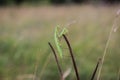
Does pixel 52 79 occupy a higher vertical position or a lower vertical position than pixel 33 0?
higher

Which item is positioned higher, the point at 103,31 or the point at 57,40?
the point at 57,40

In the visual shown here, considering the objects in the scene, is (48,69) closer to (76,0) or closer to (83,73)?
(83,73)

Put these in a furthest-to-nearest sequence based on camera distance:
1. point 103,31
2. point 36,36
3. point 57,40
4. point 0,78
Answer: point 36,36, point 103,31, point 0,78, point 57,40

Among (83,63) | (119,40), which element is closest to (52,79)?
(83,63)

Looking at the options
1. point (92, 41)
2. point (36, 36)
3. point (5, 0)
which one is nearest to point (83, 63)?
point (92, 41)

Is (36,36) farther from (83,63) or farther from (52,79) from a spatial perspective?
(52,79)

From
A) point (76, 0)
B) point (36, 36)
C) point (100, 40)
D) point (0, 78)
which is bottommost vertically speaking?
point (76, 0)

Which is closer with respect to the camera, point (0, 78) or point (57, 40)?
point (57, 40)

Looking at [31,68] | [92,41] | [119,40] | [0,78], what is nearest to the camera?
[0,78]

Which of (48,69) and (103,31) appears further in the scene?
(103,31)
